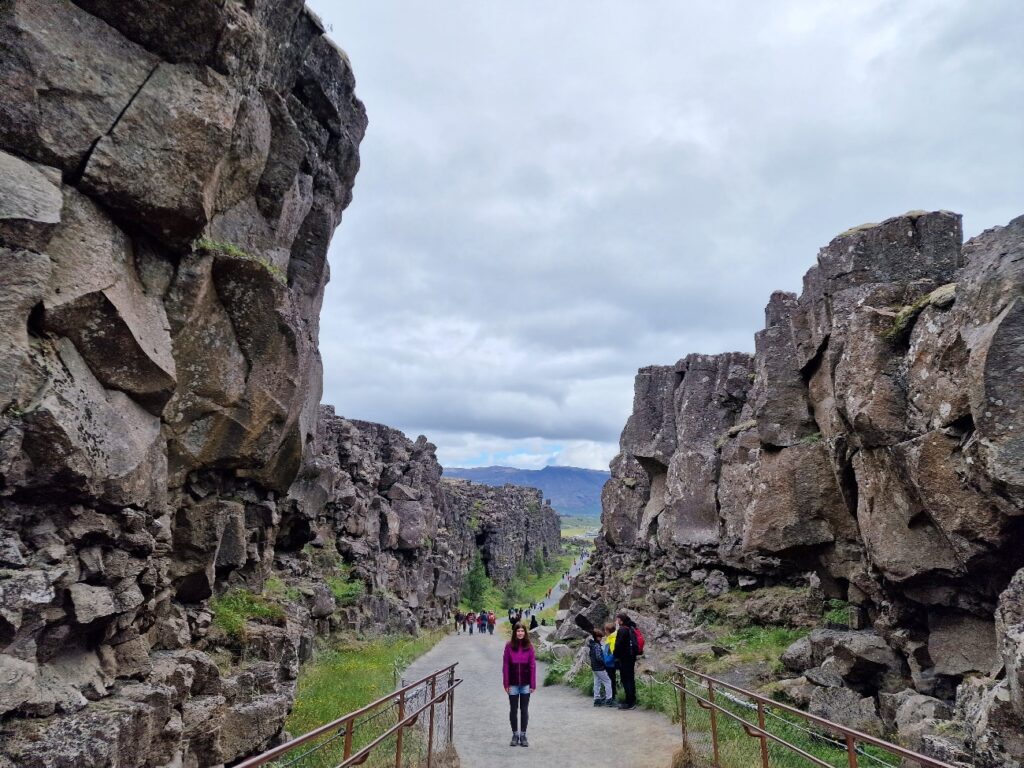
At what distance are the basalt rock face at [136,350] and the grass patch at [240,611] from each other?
1.88 ft

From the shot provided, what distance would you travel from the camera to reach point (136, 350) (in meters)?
8.95

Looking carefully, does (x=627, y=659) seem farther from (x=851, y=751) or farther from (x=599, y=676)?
(x=851, y=751)

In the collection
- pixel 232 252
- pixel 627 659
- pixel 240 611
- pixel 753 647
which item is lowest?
pixel 753 647

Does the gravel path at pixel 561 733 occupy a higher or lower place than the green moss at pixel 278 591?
lower

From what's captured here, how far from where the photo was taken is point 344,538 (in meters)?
33.6

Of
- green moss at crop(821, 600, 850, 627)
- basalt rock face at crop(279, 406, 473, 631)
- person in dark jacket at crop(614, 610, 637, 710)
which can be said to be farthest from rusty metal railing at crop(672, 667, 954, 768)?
basalt rock face at crop(279, 406, 473, 631)

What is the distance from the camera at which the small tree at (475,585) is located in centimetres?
6372

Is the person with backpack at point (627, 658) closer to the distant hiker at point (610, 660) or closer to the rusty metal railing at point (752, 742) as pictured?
the distant hiker at point (610, 660)

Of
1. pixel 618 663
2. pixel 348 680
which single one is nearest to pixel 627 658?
pixel 618 663

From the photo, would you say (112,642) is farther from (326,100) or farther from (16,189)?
(326,100)

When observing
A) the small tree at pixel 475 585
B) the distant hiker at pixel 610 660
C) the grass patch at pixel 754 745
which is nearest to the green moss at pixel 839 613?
the grass patch at pixel 754 745

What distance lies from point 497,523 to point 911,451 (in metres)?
67.8

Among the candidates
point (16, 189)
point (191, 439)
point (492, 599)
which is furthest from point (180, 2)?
point (492, 599)

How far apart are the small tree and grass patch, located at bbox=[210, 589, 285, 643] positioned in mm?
49968
